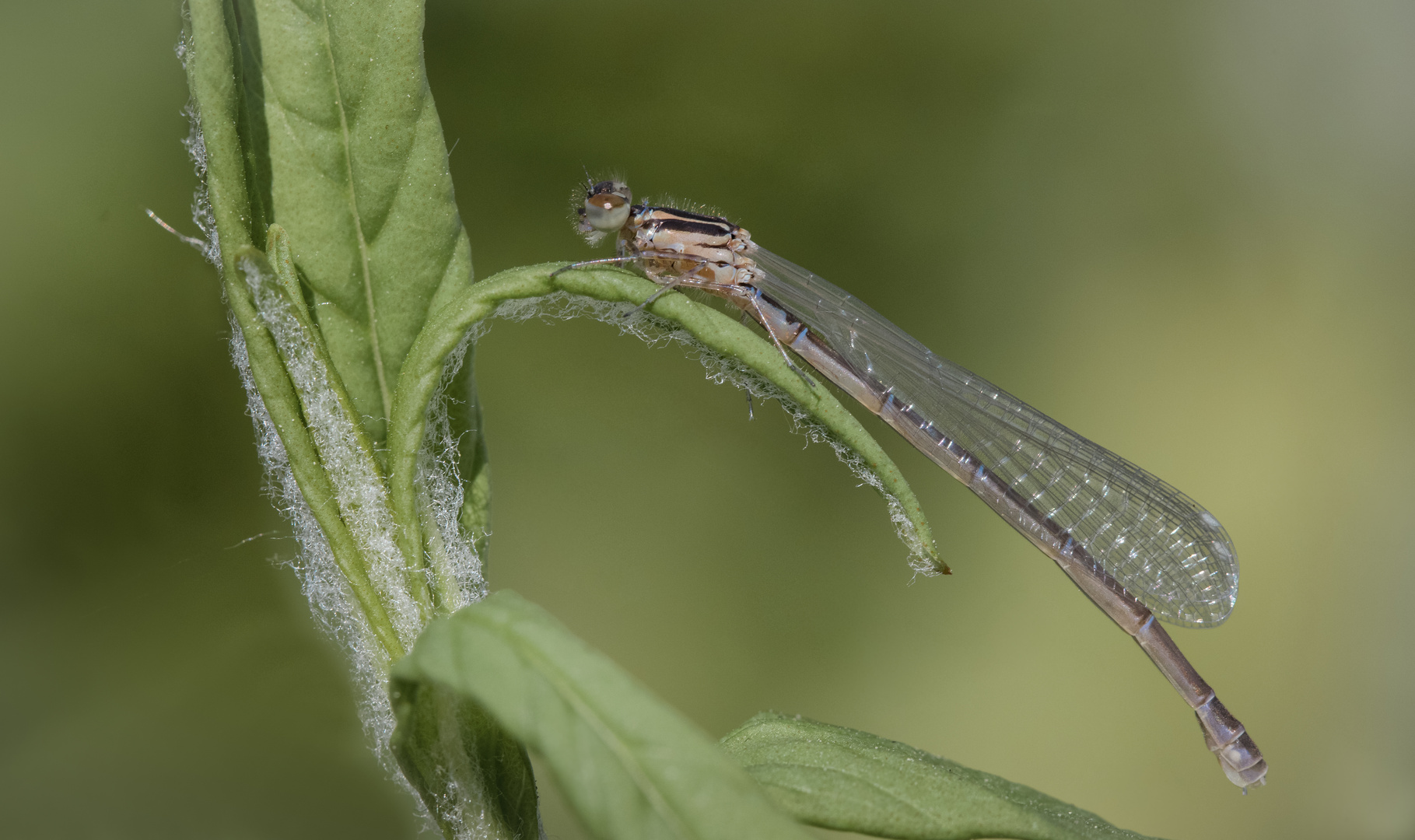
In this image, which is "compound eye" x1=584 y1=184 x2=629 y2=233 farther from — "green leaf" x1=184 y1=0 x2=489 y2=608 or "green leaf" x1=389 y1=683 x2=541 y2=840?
"green leaf" x1=389 y1=683 x2=541 y2=840

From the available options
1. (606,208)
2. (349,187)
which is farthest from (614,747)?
(606,208)

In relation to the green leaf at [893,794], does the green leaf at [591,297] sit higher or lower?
A: higher

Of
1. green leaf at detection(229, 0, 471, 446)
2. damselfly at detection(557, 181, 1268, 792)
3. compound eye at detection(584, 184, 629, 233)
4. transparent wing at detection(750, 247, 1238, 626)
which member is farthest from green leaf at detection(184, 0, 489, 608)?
transparent wing at detection(750, 247, 1238, 626)

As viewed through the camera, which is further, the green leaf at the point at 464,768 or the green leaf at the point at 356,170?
the green leaf at the point at 356,170

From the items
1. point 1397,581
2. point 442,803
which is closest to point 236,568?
point 442,803

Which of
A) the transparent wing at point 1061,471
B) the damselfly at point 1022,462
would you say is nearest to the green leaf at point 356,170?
the damselfly at point 1022,462

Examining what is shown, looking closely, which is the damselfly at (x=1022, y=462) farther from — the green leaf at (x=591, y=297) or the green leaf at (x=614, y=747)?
the green leaf at (x=614, y=747)

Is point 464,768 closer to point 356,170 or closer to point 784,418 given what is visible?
point 356,170
